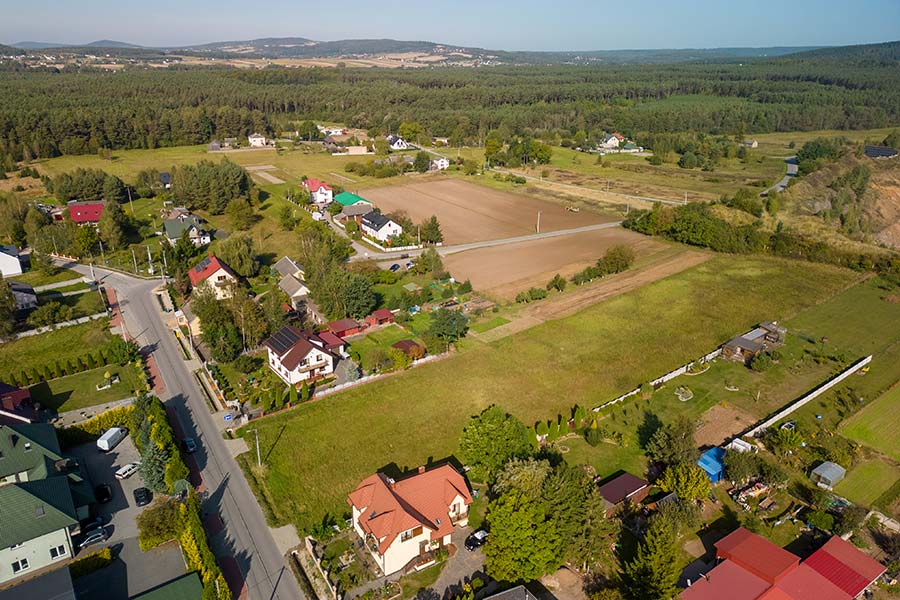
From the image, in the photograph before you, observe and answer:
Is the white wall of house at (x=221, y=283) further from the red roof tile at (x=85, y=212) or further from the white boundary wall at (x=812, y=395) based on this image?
the white boundary wall at (x=812, y=395)

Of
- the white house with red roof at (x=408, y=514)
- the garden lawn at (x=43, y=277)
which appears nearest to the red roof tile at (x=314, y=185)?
the garden lawn at (x=43, y=277)

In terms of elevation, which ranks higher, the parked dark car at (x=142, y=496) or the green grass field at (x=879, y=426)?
the parked dark car at (x=142, y=496)

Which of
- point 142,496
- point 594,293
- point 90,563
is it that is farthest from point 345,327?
point 594,293

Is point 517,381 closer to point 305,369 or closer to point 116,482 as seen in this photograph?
point 305,369

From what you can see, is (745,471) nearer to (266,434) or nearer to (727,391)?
(727,391)

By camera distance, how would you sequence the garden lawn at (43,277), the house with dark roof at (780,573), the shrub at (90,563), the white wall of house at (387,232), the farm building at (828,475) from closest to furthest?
1. the house with dark roof at (780,573)
2. the shrub at (90,563)
3. the farm building at (828,475)
4. the garden lawn at (43,277)
5. the white wall of house at (387,232)

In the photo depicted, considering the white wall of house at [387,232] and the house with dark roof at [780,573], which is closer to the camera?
the house with dark roof at [780,573]
